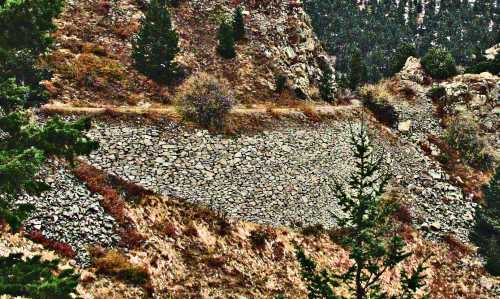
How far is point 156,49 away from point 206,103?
46.0 ft

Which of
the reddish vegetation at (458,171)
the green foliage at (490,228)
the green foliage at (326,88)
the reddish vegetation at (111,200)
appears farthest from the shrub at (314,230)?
the green foliage at (326,88)

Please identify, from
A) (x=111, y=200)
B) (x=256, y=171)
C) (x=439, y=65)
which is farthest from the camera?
(x=439, y=65)

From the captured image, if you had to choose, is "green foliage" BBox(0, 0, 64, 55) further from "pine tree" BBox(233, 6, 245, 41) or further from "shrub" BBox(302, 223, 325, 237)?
"pine tree" BBox(233, 6, 245, 41)

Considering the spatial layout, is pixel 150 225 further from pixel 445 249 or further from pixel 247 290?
pixel 445 249

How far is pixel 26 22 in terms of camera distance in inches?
538

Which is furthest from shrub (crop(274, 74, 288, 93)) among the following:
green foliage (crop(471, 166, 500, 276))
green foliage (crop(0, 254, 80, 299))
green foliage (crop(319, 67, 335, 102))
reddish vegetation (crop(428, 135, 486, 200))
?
green foliage (crop(0, 254, 80, 299))

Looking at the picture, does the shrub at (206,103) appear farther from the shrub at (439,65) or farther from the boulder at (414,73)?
the shrub at (439,65)

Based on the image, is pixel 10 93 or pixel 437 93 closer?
pixel 10 93

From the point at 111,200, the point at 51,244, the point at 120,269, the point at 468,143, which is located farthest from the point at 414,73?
the point at 51,244

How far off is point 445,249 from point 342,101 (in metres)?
28.1

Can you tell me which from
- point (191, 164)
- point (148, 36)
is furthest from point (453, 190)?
point (148, 36)

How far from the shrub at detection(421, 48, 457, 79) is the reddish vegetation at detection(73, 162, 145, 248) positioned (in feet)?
172

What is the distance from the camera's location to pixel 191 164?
104 feet

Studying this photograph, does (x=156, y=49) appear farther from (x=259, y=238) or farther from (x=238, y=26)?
(x=259, y=238)
